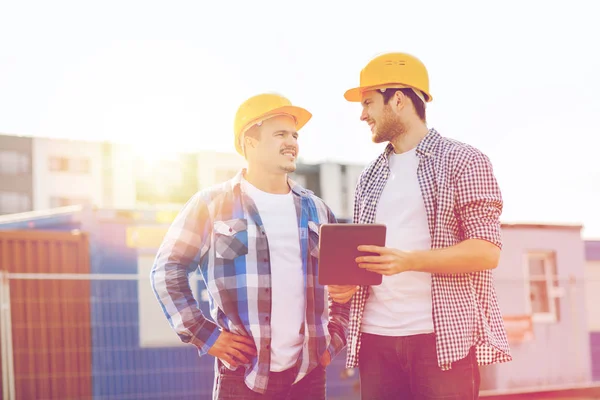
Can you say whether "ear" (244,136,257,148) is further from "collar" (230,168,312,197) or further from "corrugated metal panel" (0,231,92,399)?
"corrugated metal panel" (0,231,92,399)

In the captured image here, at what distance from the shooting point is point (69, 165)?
4562 centimetres

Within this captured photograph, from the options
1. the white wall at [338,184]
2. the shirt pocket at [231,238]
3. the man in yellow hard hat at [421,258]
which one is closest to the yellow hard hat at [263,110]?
Answer: the man in yellow hard hat at [421,258]

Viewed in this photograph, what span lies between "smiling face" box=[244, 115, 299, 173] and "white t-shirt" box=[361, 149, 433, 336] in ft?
1.84

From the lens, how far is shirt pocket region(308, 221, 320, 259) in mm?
3578

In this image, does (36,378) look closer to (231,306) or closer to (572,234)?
(231,306)

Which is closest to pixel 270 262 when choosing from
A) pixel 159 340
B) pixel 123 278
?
pixel 123 278

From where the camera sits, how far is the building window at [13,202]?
155ft

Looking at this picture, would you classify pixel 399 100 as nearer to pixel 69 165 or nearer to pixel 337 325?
pixel 337 325

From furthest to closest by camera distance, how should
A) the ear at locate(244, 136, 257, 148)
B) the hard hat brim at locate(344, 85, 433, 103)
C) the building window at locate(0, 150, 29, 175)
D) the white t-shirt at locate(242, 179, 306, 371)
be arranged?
the building window at locate(0, 150, 29, 175) < the ear at locate(244, 136, 257, 148) < the white t-shirt at locate(242, 179, 306, 371) < the hard hat brim at locate(344, 85, 433, 103)

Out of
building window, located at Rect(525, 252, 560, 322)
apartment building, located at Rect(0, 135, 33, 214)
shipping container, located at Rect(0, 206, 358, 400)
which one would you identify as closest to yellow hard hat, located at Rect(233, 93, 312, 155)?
shipping container, located at Rect(0, 206, 358, 400)

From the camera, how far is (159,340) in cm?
1095

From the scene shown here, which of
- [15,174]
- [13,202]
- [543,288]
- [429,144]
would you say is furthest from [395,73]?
[13,202]

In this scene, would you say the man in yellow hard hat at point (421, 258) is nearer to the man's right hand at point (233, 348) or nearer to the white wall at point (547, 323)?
the man's right hand at point (233, 348)

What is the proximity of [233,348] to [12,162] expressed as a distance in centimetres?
4597
